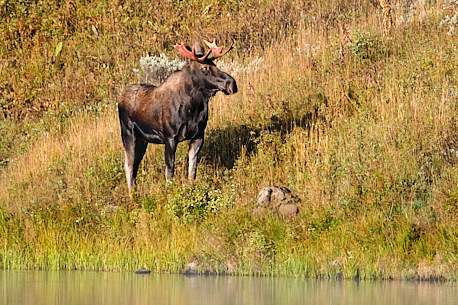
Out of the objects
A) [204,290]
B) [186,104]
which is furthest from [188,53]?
[204,290]

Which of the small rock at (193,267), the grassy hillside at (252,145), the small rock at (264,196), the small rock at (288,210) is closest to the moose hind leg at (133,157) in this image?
the grassy hillside at (252,145)

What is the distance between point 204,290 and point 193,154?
4.34 meters

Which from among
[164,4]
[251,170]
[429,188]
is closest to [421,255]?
[429,188]

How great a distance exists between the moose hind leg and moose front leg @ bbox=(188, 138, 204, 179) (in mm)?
1092

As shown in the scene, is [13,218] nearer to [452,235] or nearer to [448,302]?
[452,235]

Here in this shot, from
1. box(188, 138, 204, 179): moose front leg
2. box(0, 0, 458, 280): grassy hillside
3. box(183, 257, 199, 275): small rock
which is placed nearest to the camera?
box(183, 257, 199, 275): small rock

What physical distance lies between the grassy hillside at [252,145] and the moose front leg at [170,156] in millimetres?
212

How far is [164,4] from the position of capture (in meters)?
24.4

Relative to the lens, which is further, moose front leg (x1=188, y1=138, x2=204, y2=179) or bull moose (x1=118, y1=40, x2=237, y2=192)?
moose front leg (x1=188, y1=138, x2=204, y2=179)

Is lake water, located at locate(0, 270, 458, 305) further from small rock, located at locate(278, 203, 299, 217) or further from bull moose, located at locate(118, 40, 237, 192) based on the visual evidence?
bull moose, located at locate(118, 40, 237, 192)

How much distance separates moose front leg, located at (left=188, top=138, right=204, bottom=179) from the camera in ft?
48.2

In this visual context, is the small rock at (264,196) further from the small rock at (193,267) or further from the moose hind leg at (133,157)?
the moose hind leg at (133,157)

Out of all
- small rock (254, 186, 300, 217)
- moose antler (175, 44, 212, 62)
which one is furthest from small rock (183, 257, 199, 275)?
moose antler (175, 44, 212, 62)

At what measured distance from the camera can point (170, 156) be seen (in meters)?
14.7
